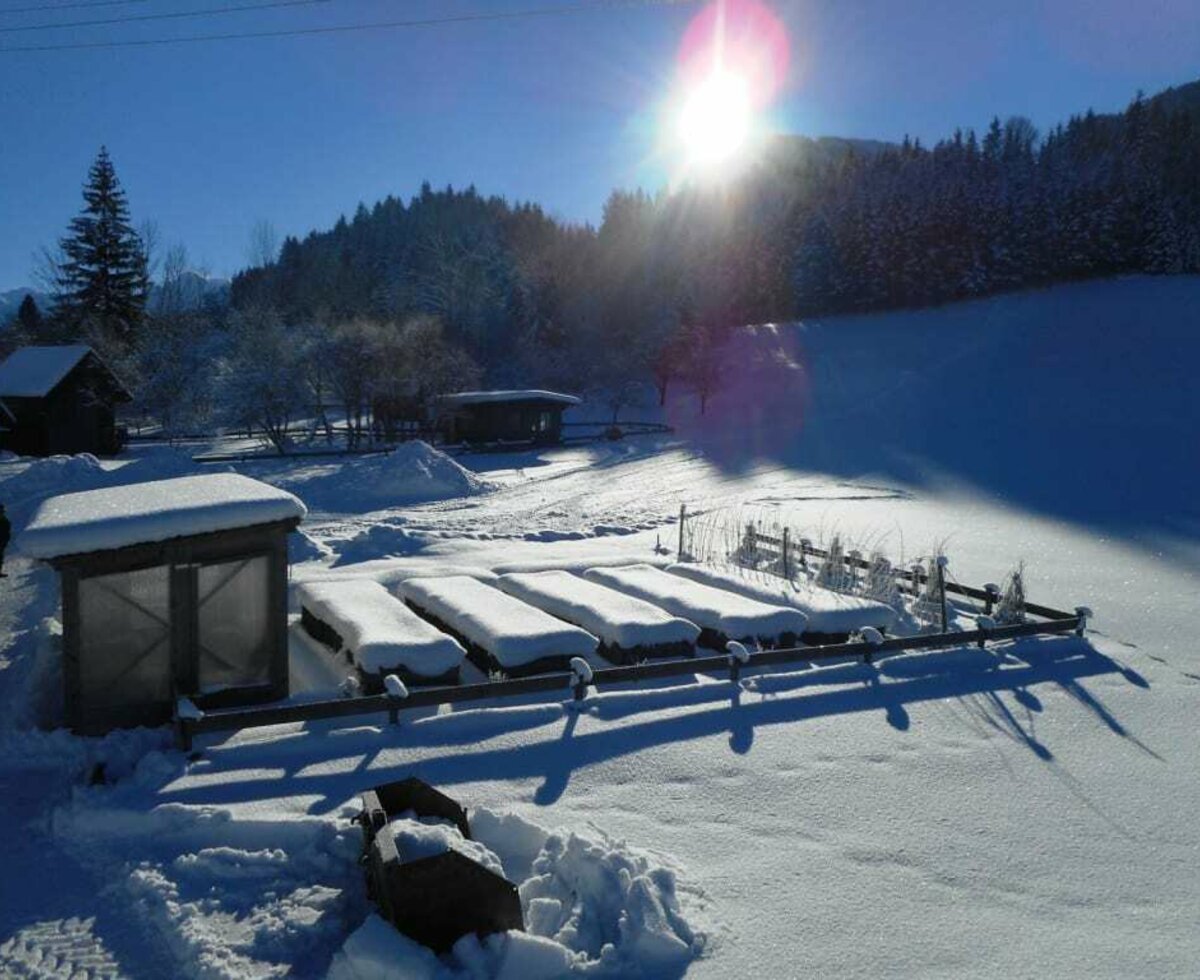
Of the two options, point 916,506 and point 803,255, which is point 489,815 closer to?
point 916,506

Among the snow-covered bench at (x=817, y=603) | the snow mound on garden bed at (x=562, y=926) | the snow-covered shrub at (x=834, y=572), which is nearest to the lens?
the snow mound on garden bed at (x=562, y=926)

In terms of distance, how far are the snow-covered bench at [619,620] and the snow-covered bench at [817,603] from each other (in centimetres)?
168

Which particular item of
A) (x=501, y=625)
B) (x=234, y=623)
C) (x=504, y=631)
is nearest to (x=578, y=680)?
(x=504, y=631)

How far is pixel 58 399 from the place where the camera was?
1350 inches

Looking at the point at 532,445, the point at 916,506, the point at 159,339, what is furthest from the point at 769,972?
the point at 159,339

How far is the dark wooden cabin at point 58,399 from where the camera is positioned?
111ft

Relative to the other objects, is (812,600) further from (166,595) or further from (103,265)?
(103,265)

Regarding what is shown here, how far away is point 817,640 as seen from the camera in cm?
1124

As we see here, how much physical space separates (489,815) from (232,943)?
5.49ft

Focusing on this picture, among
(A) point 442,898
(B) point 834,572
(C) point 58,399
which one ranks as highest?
(C) point 58,399

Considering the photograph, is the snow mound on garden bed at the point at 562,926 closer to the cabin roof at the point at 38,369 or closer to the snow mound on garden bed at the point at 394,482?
the snow mound on garden bed at the point at 394,482

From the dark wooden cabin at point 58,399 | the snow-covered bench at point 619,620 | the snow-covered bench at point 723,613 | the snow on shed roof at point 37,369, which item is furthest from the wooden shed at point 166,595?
the dark wooden cabin at point 58,399

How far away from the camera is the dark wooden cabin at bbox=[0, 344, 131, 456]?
111ft

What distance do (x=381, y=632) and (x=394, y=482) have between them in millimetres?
18357
